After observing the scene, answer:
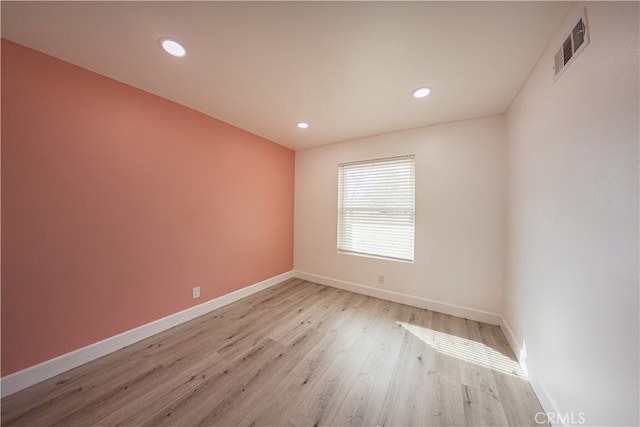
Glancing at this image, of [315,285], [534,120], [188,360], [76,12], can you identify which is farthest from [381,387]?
[76,12]

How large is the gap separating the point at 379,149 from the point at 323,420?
9.61ft

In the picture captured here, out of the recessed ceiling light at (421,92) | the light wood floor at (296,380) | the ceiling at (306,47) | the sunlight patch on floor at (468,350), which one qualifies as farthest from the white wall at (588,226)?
the recessed ceiling light at (421,92)

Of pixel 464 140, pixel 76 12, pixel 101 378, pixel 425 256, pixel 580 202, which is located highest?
pixel 76 12

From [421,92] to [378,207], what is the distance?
1556 millimetres

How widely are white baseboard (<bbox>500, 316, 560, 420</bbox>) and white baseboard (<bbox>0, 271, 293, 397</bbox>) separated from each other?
305cm

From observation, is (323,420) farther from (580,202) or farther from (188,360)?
(580,202)

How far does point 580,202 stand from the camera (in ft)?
3.50

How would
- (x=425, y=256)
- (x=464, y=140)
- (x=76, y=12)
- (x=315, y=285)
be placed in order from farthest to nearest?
(x=315, y=285) < (x=425, y=256) < (x=464, y=140) < (x=76, y=12)

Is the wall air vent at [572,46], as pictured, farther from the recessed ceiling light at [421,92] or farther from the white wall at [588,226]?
the recessed ceiling light at [421,92]

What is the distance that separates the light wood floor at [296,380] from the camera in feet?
4.24

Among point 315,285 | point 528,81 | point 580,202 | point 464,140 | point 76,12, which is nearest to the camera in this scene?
point 580,202

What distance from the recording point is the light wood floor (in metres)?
1.29

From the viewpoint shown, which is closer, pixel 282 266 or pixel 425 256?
pixel 425 256

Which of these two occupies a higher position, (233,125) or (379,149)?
(233,125)
